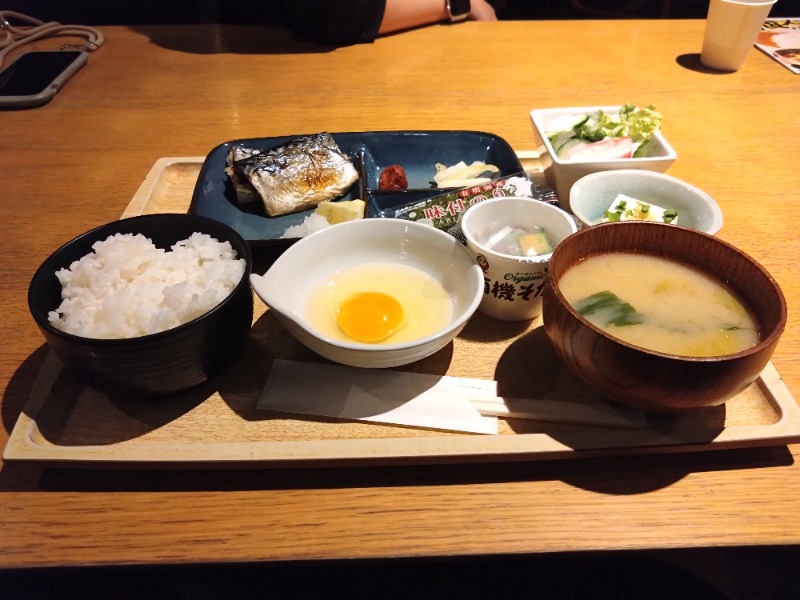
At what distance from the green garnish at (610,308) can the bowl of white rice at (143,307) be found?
2.38 feet

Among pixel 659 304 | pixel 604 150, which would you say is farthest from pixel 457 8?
pixel 659 304

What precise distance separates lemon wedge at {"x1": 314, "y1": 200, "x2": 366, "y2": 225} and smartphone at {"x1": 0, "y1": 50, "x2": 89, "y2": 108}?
5.55 feet

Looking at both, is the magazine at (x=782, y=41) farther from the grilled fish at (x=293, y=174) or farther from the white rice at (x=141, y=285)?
the white rice at (x=141, y=285)

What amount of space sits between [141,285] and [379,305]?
546mm

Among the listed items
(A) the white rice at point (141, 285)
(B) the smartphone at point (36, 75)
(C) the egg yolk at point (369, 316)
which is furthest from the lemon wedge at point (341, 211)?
Answer: (B) the smartphone at point (36, 75)

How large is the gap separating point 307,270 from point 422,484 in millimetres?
614

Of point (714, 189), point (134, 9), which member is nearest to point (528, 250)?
point (714, 189)

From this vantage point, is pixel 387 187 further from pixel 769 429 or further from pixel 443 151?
pixel 769 429

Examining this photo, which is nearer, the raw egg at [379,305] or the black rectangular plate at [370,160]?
the raw egg at [379,305]

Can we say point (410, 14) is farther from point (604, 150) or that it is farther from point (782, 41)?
point (782, 41)

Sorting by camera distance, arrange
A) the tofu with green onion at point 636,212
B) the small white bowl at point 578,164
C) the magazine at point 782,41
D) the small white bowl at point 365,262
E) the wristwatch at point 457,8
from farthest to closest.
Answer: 1. the wristwatch at point 457,8
2. the magazine at point 782,41
3. the small white bowl at point 578,164
4. the tofu with green onion at point 636,212
5. the small white bowl at point 365,262

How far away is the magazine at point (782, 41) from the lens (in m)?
2.82

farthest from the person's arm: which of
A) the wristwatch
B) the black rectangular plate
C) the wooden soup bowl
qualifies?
the wooden soup bowl

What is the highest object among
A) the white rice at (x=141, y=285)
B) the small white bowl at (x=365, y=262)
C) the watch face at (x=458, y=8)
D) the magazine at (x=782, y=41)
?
the watch face at (x=458, y=8)
